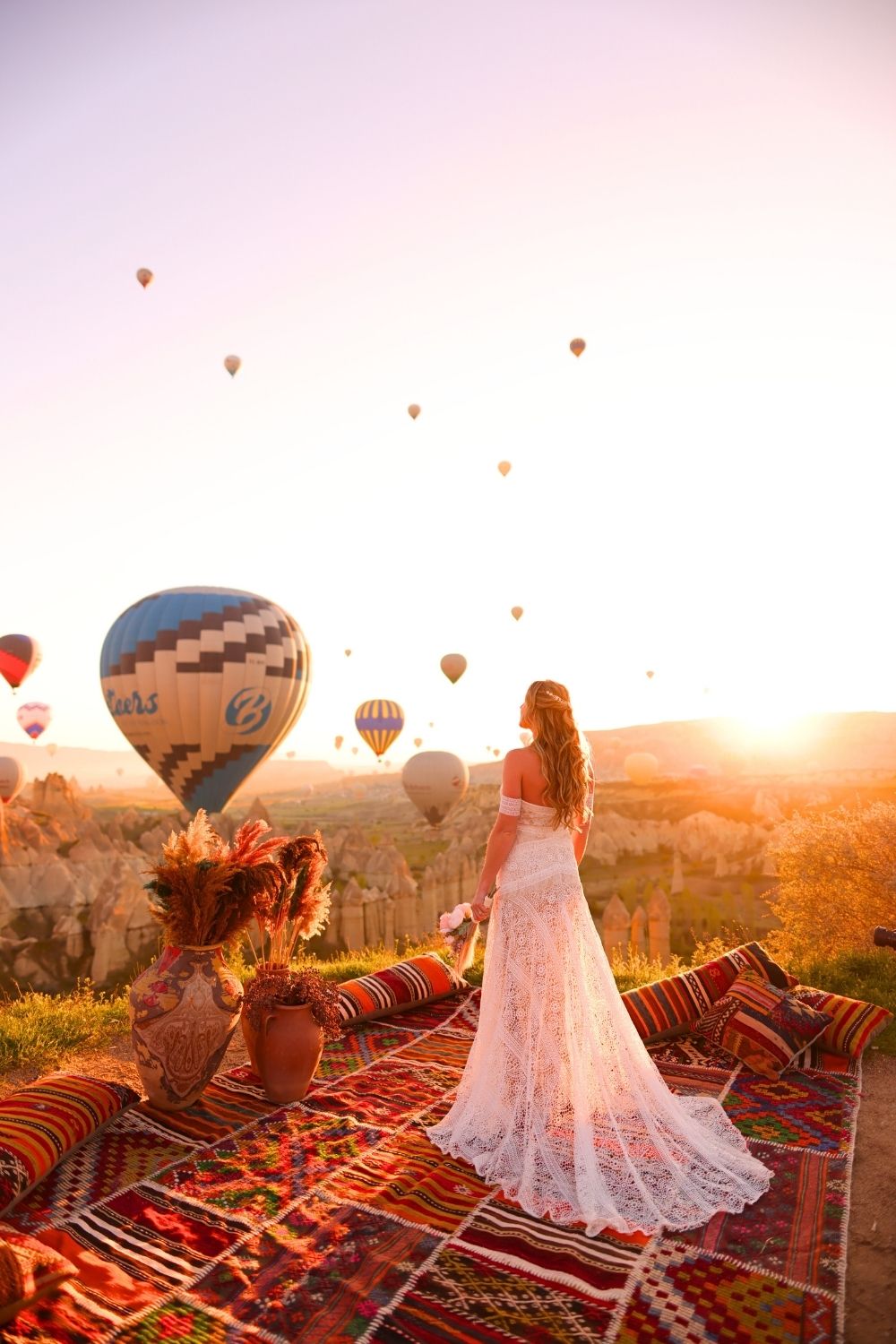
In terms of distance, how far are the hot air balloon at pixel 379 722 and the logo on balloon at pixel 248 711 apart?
89.9ft

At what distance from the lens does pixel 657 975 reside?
9406 millimetres

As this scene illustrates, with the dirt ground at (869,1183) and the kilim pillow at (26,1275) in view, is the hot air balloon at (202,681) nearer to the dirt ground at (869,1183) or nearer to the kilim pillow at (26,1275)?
the dirt ground at (869,1183)

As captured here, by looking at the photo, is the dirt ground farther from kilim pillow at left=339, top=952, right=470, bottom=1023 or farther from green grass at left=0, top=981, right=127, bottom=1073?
kilim pillow at left=339, top=952, right=470, bottom=1023

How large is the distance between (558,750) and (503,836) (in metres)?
0.68

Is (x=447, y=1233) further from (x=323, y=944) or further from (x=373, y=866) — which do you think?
(x=373, y=866)

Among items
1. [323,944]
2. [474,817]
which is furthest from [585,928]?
[474,817]

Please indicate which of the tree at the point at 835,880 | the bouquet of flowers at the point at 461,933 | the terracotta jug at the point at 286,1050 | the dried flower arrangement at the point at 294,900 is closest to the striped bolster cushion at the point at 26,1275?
the terracotta jug at the point at 286,1050

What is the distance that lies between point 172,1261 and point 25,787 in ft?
229

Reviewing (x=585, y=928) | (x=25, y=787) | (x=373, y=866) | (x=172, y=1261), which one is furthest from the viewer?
(x=25, y=787)

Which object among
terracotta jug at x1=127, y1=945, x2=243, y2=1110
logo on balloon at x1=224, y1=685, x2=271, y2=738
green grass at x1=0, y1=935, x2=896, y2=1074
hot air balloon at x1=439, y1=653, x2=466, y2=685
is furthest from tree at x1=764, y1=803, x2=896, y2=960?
hot air balloon at x1=439, y1=653, x2=466, y2=685

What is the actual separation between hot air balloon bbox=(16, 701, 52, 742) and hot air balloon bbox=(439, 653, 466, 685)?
32.2 meters

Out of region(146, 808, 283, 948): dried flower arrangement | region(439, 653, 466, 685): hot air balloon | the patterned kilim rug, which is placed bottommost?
the patterned kilim rug

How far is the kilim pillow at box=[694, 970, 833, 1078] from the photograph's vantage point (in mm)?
6801

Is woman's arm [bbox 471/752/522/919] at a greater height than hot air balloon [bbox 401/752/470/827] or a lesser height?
greater
